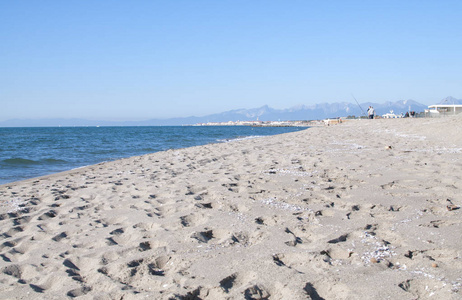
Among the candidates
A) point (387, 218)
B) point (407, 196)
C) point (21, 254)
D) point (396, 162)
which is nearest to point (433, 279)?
point (387, 218)

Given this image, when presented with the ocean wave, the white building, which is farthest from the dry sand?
the white building

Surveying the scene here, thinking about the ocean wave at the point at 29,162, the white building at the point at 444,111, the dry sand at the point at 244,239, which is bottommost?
the ocean wave at the point at 29,162

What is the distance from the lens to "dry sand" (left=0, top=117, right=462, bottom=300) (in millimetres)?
2182

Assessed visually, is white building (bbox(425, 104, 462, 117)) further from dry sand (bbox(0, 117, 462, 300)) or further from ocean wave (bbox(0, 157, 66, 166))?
ocean wave (bbox(0, 157, 66, 166))

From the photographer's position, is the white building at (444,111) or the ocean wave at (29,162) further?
the white building at (444,111)

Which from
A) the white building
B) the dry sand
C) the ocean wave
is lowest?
the ocean wave

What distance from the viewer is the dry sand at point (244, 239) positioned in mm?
2182

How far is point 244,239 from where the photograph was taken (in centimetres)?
296

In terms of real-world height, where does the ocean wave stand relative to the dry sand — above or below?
below

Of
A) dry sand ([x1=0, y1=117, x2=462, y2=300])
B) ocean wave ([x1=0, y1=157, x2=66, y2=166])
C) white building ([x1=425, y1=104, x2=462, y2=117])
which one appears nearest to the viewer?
dry sand ([x1=0, y1=117, x2=462, y2=300])

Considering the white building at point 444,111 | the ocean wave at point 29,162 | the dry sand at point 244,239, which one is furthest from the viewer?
the white building at point 444,111

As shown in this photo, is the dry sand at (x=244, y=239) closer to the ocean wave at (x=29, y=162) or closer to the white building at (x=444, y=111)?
the ocean wave at (x=29, y=162)

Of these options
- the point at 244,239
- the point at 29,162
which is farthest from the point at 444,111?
the point at 244,239

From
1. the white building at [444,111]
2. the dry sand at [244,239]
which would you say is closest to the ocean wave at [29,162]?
the dry sand at [244,239]
